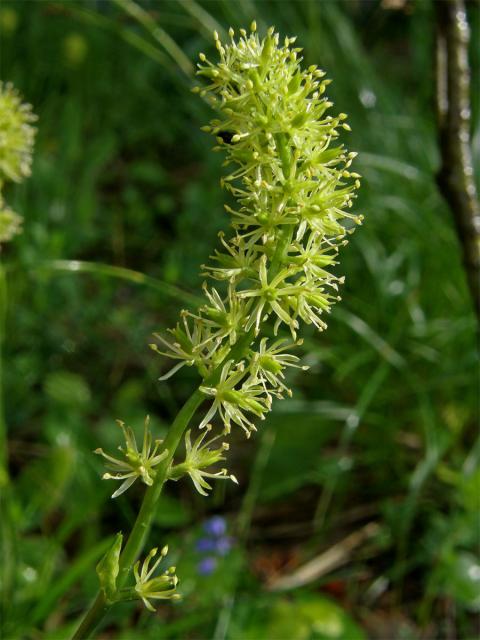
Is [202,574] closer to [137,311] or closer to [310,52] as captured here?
[137,311]

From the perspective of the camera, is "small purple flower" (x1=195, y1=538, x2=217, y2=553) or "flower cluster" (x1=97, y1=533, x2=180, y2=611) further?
"small purple flower" (x1=195, y1=538, x2=217, y2=553)

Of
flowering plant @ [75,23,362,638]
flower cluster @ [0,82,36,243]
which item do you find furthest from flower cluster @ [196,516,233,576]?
flowering plant @ [75,23,362,638]

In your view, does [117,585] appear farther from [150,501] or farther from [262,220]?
[262,220]

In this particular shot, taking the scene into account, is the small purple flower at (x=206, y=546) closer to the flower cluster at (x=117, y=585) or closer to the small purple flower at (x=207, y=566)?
the small purple flower at (x=207, y=566)

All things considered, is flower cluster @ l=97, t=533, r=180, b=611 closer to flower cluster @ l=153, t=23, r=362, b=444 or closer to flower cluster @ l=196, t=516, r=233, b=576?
flower cluster @ l=153, t=23, r=362, b=444

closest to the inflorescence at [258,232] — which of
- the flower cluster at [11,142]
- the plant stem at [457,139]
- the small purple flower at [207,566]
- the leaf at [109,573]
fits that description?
the leaf at [109,573]

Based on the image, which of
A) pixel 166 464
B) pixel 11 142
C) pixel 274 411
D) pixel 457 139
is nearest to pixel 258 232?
pixel 166 464

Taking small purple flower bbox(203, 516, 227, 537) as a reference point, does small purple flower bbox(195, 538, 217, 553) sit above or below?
below
